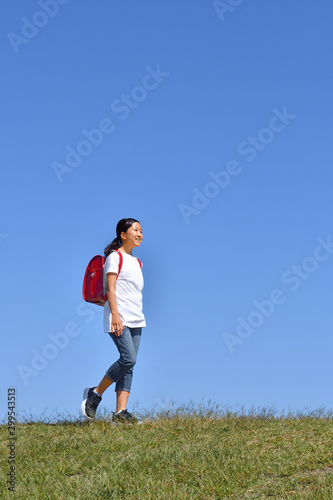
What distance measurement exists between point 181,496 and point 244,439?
199 centimetres

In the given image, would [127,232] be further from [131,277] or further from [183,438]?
[183,438]

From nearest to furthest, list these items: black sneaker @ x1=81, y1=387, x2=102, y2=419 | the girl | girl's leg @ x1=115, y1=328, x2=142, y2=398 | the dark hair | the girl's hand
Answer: the girl's hand
the girl
girl's leg @ x1=115, y1=328, x2=142, y2=398
black sneaker @ x1=81, y1=387, x2=102, y2=419
the dark hair

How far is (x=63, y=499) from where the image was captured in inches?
234

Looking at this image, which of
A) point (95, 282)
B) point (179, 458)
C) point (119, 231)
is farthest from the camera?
point (119, 231)

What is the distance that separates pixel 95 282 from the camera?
8.98 m

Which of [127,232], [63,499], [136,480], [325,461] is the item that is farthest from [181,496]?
[127,232]

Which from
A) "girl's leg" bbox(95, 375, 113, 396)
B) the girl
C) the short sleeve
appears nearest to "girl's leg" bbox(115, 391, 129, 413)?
the girl

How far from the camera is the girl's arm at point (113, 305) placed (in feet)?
28.0

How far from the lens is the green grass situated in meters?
6.00

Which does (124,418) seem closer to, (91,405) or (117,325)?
(91,405)

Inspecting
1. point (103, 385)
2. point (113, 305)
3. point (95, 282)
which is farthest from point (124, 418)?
point (95, 282)

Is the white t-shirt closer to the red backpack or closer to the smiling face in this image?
the red backpack

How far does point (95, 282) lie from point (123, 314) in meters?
0.70

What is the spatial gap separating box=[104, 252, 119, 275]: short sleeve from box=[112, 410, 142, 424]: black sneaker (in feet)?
6.99
